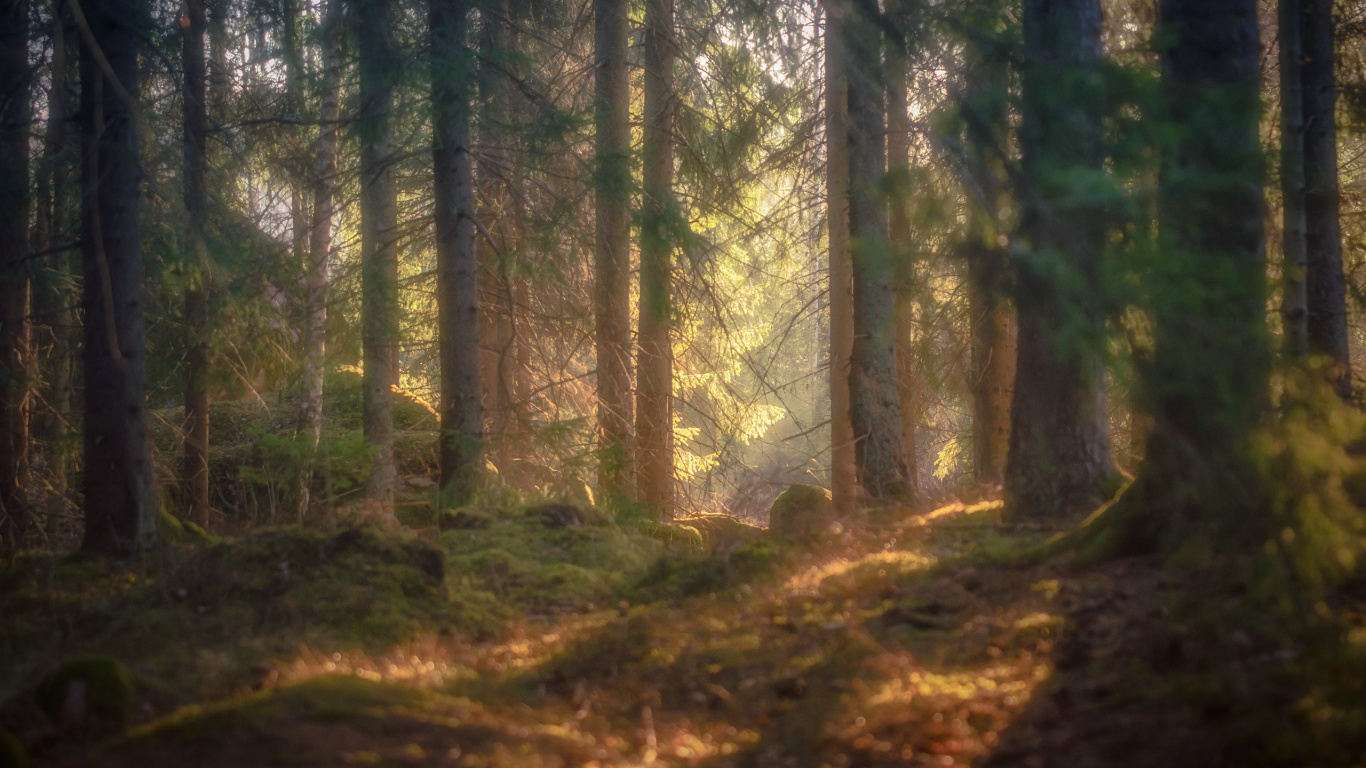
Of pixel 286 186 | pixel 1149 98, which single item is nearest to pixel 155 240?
pixel 286 186

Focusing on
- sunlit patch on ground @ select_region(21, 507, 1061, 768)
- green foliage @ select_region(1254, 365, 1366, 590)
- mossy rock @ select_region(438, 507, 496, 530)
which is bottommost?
sunlit patch on ground @ select_region(21, 507, 1061, 768)

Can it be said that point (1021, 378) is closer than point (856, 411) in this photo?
Yes

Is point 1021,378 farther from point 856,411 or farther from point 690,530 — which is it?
point 690,530

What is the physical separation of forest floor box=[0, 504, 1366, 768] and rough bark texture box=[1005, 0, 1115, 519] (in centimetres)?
80

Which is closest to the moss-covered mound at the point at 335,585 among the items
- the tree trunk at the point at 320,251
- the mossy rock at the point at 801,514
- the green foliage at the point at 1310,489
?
the mossy rock at the point at 801,514

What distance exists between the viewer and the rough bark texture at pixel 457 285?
32.2ft

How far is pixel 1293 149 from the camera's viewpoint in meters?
9.05

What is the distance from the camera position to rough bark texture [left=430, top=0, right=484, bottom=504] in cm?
981

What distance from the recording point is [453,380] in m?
10.1

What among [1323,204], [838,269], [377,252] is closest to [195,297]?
[377,252]

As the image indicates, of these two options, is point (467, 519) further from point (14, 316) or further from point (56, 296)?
point (56, 296)

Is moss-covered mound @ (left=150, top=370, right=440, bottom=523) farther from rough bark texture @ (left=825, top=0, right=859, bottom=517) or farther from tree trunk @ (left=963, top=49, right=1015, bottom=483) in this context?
tree trunk @ (left=963, top=49, right=1015, bottom=483)

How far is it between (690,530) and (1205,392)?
8.03 meters

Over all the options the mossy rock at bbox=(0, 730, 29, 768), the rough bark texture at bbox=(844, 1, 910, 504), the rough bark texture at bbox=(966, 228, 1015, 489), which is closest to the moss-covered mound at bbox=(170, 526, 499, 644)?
the mossy rock at bbox=(0, 730, 29, 768)
